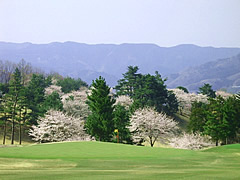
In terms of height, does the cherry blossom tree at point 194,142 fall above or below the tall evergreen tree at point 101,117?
below

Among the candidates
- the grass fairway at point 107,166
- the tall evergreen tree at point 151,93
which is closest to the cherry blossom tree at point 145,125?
the tall evergreen tree at point 151,93

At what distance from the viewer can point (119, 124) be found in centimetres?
3809

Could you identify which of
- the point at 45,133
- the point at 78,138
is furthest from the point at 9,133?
the point at 78,138

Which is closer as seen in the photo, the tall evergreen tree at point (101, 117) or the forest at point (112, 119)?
the tall evergreen tree at point (101, 117)

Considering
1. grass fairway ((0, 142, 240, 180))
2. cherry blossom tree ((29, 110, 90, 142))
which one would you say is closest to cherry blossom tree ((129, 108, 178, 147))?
cherry blossom tree ((29, 110, 90, 142))

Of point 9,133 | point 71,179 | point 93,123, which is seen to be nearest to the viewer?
point 71,179

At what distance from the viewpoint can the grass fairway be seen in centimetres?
877

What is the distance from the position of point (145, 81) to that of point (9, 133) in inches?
1086

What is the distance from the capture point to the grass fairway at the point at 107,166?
877 cm

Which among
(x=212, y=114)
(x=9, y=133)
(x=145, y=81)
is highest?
(x=145, y=81)

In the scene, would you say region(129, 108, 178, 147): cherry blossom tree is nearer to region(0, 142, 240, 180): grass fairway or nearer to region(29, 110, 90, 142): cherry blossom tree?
region(29, 110, 90, 142): cherry blossom tree

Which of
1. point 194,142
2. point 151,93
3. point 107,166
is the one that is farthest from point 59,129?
point 107,166

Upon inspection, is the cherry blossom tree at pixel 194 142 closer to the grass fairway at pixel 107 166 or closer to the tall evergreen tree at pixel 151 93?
the tall evergreen tree at pixel 151 93

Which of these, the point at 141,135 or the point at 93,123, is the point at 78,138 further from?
the point at 141,135
